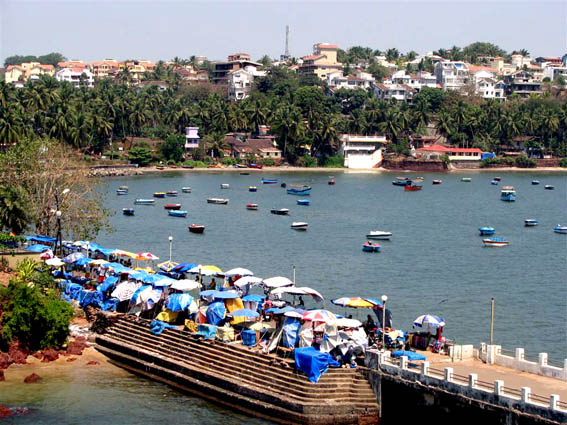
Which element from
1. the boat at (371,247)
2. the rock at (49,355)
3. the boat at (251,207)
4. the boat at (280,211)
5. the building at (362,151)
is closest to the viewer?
the rock at (49,355)

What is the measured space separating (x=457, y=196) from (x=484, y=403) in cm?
9101

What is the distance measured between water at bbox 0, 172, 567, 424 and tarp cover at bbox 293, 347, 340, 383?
2.60 m

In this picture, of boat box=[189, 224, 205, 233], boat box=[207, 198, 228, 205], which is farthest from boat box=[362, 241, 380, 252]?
boat box=[207, 198, 228, 205]

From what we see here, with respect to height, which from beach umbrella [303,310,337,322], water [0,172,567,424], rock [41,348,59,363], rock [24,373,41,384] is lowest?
water [0,172,567,424]

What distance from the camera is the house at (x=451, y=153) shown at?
154125 mm

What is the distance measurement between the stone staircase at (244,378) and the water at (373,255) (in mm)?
734

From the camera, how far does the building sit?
155 m

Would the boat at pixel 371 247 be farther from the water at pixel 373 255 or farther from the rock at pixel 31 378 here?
the rock at pixel 31 378

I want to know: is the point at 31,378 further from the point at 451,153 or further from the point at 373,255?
the point at 451,153

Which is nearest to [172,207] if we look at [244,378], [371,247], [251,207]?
[251,207]

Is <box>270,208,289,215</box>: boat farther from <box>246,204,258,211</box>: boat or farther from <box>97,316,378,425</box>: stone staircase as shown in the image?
<box>97,316,378,425</box>: stone staircase

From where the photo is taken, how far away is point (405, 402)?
2997cm

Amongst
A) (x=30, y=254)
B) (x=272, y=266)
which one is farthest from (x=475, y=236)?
(x=30, y=254)

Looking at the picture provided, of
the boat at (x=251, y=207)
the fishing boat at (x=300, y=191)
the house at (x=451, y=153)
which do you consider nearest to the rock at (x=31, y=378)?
the boat at (x=251, y=207)
